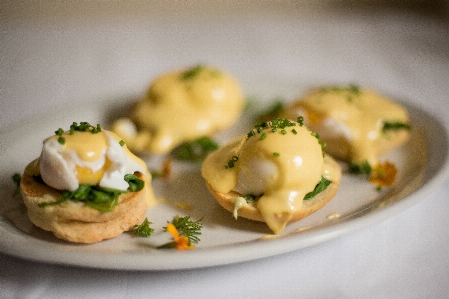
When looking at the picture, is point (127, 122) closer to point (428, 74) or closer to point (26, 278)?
point (26, 278)

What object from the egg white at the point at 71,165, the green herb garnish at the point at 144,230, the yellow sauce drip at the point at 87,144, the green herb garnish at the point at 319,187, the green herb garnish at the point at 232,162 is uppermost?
the yellow sauce drip at the point at 87,144

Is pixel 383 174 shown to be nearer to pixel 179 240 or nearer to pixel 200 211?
pixel 200 211

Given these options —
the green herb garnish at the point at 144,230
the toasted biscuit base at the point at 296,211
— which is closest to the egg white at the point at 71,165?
the green herb garnish at the point at 144,230

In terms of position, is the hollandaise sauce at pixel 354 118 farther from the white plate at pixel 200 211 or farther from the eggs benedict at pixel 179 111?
the eggs benedict at pixel 179 111

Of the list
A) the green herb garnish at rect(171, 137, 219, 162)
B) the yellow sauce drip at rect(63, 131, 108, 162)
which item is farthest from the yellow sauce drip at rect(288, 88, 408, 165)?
the yellow sauce drip at rect(63, 131, 108, 162)

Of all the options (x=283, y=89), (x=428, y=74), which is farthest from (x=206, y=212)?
(x=428, y=74)
